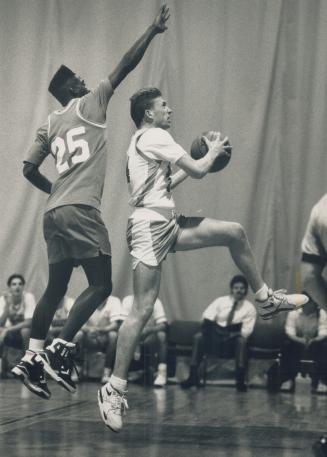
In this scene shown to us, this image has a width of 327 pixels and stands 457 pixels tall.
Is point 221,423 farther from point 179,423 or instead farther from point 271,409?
point 271,409

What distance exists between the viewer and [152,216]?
15.9ft

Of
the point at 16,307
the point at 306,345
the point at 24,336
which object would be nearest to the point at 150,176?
the point at 306,345

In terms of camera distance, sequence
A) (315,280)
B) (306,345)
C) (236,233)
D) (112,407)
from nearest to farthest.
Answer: (315,280)
(112,407)
(236,233)
(306,345)

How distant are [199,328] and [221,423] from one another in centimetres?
401

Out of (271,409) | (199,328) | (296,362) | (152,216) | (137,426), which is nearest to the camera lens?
(152,216)

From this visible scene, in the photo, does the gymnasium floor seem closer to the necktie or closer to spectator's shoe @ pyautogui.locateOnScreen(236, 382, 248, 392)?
spectator's shoe @ pyautogui.locateOnScreen(236, 382, 248, 392)

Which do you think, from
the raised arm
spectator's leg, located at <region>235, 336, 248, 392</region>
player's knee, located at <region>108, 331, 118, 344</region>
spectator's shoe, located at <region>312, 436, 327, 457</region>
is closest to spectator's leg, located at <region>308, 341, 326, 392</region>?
spectator's leg, located at <region>235, 336, 248, 392</region>

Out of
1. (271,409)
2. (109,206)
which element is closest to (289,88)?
(109,206)

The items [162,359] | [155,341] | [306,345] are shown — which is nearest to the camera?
[306,345]

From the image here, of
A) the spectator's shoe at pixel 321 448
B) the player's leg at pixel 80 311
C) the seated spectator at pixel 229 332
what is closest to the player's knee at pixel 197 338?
the seated spectator at pixel 229 332

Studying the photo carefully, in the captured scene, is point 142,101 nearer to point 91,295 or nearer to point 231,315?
point 91,295

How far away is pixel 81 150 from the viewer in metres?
5.12

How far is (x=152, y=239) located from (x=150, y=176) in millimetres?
357

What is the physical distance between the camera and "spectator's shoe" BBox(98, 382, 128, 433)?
458 centimetres
